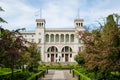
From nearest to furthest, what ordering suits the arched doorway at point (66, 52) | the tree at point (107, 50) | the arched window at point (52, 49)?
the tree at point (107, 50) < the arched doorway at point (66, 52) < the arched window at point (52, 49)

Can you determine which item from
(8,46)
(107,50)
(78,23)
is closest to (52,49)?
(78,23)

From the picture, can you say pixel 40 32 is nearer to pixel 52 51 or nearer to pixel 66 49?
pixel 52 51

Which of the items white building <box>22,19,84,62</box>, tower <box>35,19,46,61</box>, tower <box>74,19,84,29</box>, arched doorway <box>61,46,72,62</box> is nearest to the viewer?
white building <box>22,19,84,62</box>

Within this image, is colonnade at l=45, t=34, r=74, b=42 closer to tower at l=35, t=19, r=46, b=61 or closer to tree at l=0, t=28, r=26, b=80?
tower at l=35, t=19, r=46, b=61

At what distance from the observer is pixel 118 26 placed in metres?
21.0

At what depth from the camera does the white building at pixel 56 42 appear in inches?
3967

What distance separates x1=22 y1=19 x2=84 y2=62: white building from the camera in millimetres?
100750

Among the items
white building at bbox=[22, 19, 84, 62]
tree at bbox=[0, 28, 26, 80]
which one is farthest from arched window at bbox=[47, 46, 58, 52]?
tree at bbox=[0, 28, 26, 80]

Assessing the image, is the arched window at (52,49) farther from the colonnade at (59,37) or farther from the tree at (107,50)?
the tree at (107,50)

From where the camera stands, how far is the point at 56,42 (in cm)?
10306

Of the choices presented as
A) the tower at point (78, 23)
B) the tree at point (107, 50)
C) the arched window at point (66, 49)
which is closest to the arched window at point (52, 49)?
A: the arched window at point (66, 49)

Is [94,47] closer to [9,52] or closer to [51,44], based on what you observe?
[9,52]

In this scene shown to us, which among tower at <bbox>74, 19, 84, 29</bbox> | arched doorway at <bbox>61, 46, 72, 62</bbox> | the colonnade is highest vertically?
tower at <bbox>74, 19, 84, 29</bbox>

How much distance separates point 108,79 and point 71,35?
7923 cm
